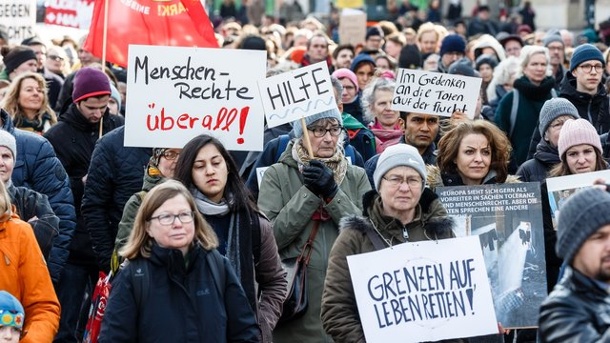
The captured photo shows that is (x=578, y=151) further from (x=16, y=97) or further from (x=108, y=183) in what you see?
(x=16, y=97)

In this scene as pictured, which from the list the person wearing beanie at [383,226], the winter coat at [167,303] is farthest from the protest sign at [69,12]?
the winter coat at [167,303]

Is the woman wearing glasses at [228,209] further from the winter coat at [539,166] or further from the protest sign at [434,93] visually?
the protest sign at [434,93]

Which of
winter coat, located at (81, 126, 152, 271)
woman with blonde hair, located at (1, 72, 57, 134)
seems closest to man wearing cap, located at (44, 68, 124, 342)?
woman with blonde hair, located at (1, 72, 57, 134)

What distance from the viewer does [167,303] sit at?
6.50m

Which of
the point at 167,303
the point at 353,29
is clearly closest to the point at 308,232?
the point at 167,303

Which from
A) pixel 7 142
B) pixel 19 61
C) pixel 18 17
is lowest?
pixel 7 142

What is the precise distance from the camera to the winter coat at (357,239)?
6.84 m

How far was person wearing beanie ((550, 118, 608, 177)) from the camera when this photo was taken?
27.9 ft

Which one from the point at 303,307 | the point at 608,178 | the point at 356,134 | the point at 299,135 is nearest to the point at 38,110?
the point at 356,134

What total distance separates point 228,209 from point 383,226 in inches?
30.5

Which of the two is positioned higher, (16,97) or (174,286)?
(16,97)

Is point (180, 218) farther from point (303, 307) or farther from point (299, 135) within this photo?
point (299, 135)

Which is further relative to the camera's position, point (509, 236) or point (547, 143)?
point (547, 143)

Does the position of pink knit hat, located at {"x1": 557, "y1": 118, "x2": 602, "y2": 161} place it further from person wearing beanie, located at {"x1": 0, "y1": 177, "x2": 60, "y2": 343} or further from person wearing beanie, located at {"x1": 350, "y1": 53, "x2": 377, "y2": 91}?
person wearing beanie, located at {"x1": 350, "y1": 53, "x2": 377, "y2": 91}
